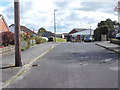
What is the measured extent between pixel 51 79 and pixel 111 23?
83.8 meters

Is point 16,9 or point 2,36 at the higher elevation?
point 16,9

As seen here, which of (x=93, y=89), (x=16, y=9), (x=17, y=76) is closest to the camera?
(x=93, y=89)

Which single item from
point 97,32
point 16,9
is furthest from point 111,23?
point 16,9

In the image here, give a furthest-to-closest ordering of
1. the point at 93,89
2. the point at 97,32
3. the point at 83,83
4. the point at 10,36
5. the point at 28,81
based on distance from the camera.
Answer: the point at 97,32 → the point at 10,36 → the point at 28,81 → the point at 83,83 → the point at 93,89

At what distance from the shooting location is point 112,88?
6234 millimetres

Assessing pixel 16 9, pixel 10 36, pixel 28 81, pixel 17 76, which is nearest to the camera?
pixel 28 81

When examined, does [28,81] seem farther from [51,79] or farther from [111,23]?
[111,23]

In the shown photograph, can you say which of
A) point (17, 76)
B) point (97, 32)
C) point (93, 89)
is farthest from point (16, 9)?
point (97, 32)

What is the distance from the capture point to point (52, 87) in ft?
21.1

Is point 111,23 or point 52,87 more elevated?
point 111,23

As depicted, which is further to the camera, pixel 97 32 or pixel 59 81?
pixel 97 32

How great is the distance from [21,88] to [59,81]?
1384mm

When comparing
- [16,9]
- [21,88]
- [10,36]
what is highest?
[16,9]

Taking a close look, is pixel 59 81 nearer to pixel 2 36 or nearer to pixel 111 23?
pixel 2 36
